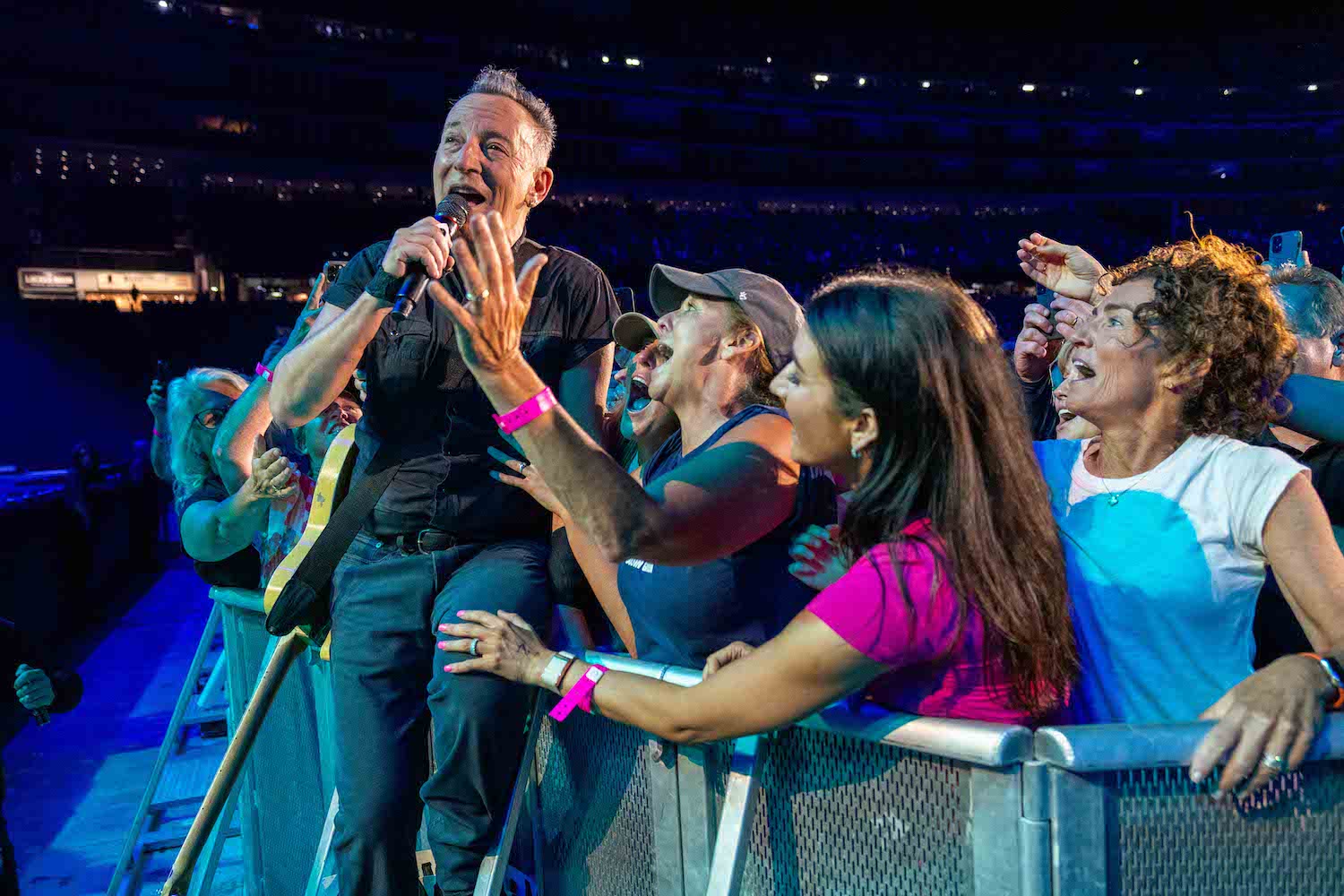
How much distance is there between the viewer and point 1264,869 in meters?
1.25

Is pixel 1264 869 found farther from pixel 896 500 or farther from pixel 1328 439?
pixel 1328 439

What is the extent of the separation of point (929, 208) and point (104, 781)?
27951mm

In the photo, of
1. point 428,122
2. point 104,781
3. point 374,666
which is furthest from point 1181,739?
point 428,122

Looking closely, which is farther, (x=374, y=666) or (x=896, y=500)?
(x=374, y=666)

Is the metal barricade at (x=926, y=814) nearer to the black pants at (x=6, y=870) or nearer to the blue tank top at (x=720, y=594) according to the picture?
the blue tank top at (x=720, y=594)

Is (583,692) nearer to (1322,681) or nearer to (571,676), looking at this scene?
(571,676)

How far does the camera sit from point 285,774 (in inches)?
125

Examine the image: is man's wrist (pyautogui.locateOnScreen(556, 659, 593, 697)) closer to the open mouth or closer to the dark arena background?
the dark arena background

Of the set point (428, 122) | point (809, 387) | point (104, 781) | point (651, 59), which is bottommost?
point (104, 781)

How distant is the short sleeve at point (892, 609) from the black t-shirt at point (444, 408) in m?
1.06

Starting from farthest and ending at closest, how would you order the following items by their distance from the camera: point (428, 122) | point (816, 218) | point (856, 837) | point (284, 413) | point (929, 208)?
point (929, 208) → point (816, 218) → point (428, 122) → point (284, 413) → point (856, 837)

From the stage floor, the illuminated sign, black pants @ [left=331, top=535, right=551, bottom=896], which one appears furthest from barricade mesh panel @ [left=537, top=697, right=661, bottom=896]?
the illuminated sign

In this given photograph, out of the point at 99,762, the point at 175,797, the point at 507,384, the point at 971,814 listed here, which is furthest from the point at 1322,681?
the point at 99,762

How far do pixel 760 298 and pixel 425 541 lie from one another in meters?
0.94
